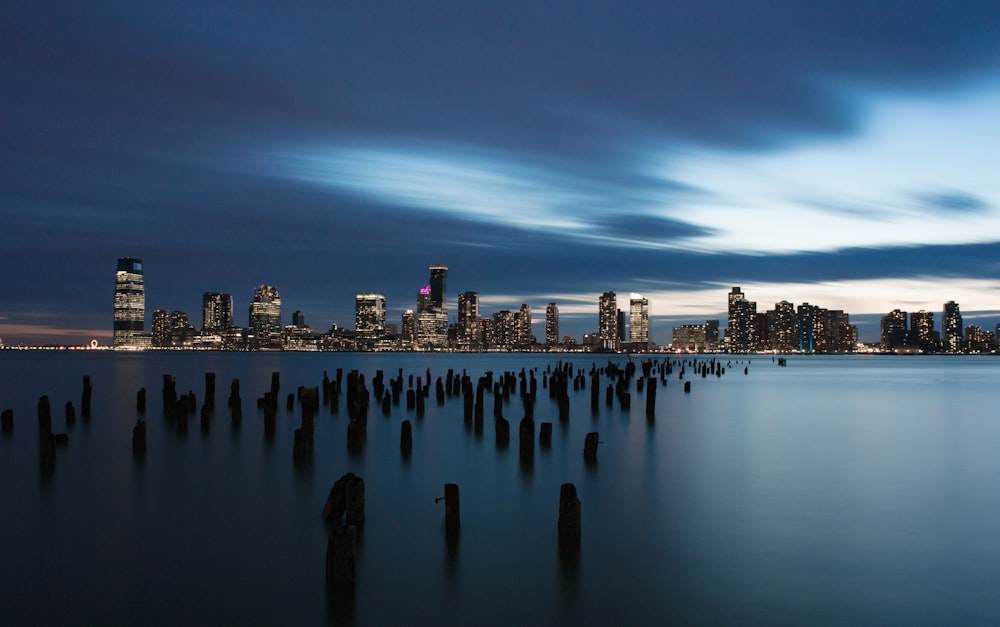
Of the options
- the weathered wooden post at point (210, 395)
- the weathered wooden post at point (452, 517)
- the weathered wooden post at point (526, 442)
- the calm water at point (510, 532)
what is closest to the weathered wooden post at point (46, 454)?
the calm water at point (510, 532)

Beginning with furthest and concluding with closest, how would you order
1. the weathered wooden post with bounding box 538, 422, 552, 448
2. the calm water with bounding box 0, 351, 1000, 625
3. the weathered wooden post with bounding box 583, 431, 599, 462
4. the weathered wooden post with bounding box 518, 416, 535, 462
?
the weathered wooden post with bounding box 538, 422, 552, 448, the weathered wooden post with bounding box 583, 431, 599, 462, the weathered wooden post with bounding box 518, 416, 535, 462, the calm water with bounding box 0, 351, 1000, 625

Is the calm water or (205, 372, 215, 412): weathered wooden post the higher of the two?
(205, 372, 215, 412): weathered wooden post

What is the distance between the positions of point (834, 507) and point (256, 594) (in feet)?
33.0

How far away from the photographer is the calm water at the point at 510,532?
30.0ft

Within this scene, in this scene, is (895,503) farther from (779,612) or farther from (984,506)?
(779,612)

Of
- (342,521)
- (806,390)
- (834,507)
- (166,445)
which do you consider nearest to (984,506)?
(834,507)

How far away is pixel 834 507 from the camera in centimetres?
1460

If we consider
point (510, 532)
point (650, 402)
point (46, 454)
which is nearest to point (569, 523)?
point (510, 532)

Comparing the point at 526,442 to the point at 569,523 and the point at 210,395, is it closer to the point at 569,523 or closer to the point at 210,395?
the point at 569,523

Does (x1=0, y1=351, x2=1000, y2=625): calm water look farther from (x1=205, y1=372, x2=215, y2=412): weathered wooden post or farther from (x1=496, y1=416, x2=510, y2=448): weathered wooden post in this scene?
(x1=205, y1=372, x2=215, y2=412): weathered wooden post

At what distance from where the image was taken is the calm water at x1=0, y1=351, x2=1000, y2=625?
914 centimetres

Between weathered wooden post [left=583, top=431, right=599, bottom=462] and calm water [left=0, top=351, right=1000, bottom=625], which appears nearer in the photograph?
calm water [left=0, top=351, right=1000, bottom=625]

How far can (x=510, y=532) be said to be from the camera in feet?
40.6

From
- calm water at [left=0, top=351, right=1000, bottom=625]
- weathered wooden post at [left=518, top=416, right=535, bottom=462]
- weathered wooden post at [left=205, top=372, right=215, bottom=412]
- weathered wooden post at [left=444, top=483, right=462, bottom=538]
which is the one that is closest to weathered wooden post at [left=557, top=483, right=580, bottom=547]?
calm water at [left=0, top=351, right=1000, bottom=625]
